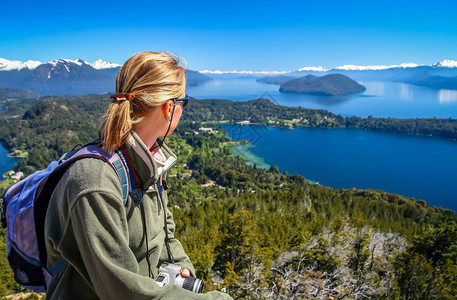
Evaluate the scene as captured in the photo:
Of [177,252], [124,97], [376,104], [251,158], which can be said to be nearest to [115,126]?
A: [124,97]

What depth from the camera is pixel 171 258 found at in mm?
1215

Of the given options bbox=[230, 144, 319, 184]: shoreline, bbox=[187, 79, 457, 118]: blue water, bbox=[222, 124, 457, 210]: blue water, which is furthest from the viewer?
bbox=[187, 79, 457, 118]: blue water

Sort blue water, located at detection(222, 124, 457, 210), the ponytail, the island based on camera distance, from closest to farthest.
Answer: the ponytail
blue water, located at detection(222, 124, 457, 210)
the island

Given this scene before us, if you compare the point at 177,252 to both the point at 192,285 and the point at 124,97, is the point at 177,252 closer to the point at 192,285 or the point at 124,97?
the point at 192,285

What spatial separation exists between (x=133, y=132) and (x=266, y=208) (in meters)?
23.2

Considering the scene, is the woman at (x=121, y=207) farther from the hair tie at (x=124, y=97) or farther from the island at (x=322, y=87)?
the island at (x=322, y=87)

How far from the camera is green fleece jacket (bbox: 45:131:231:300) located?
681mm

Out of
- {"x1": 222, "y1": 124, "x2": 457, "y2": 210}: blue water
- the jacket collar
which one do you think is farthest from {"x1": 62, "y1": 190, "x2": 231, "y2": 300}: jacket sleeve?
{"x1": 222, "y1": 124, "x2": 457, "y2": 210}: blue water

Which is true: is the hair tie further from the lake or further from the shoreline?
the shoreline

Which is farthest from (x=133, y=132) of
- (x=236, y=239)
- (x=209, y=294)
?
(x=236, y=239)

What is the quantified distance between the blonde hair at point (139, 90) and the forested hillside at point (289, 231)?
0.08 meters

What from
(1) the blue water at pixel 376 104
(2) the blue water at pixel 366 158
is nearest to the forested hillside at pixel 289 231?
(2) the blue water at pixel 366 158

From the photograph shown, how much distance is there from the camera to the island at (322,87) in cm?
13925

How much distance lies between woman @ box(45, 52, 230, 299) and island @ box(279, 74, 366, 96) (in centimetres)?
14157
